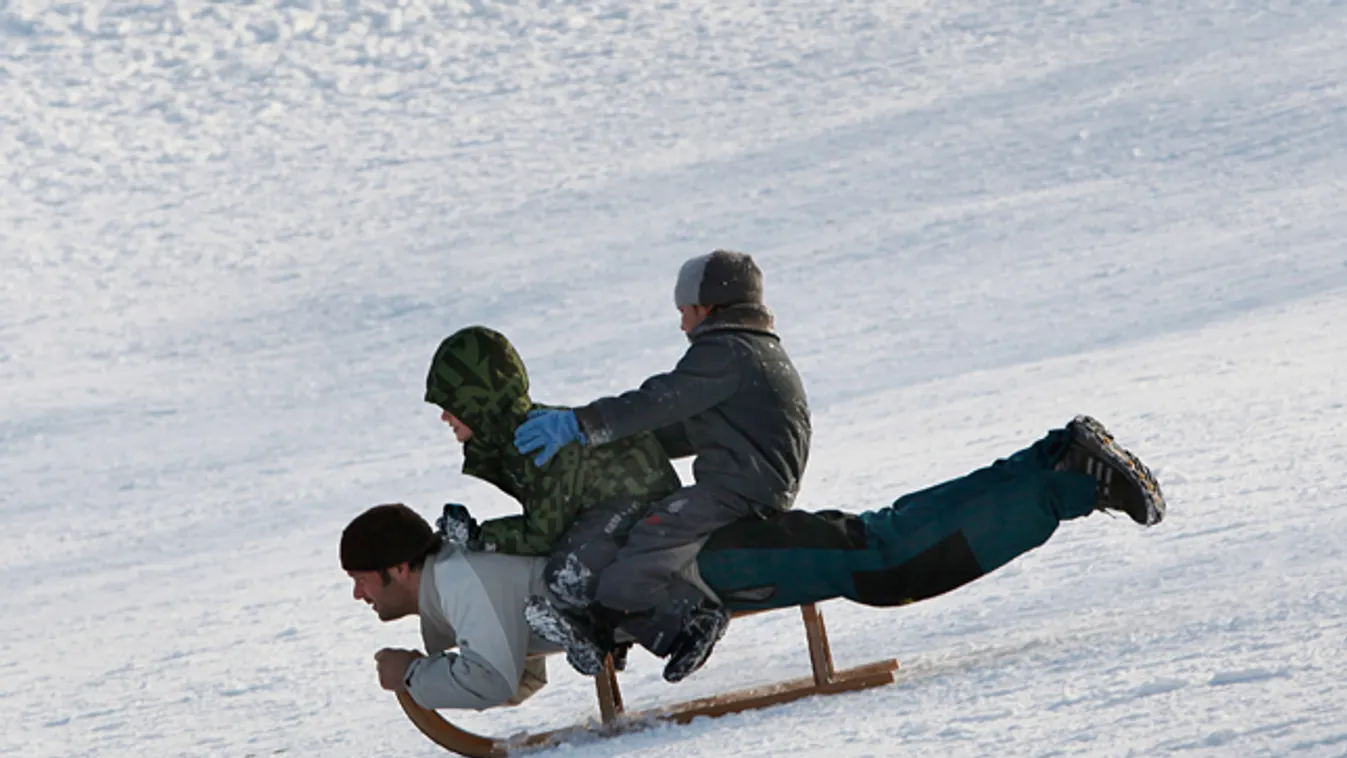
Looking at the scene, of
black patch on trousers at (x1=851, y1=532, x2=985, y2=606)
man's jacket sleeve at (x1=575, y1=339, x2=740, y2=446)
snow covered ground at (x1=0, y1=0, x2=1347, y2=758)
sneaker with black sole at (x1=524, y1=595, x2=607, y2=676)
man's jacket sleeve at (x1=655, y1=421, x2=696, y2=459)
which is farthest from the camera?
snow covered ground at (x1=0, y1=0, x2=1347, y2=758)

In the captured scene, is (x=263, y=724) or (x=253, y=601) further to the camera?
(x=253, y=601)

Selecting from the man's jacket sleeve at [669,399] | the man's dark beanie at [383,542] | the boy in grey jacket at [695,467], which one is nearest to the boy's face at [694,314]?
the boy in grey jacket at [695,467]

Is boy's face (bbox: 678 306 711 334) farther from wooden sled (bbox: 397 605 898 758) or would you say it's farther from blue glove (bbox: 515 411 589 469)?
wooden sled (bbox: 397 605 898 758)

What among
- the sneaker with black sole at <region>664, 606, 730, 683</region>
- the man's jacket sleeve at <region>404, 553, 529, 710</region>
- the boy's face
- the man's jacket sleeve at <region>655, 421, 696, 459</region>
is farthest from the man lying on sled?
the boy's face

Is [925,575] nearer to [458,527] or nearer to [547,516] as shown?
[547,516]

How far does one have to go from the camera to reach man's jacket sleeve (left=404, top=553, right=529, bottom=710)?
13.6ft

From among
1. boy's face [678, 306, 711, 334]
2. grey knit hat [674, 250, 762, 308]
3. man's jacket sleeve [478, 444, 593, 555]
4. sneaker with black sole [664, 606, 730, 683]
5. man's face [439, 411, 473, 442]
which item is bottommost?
sneaker with black sole [664, 606, 730, 683]

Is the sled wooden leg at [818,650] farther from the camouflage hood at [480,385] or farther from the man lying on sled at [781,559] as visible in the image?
the camouflage hood at [480,385]

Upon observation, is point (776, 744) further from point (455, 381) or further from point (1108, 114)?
point (1108, 114)

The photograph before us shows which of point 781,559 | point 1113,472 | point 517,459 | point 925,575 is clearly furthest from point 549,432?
point 1113,472

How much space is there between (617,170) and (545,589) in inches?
550

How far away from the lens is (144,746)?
5.41 m

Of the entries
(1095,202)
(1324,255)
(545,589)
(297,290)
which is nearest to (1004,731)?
(545,589)

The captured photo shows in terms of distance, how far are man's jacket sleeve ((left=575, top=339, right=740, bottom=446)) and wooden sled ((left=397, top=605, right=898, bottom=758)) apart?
1.86 ft
